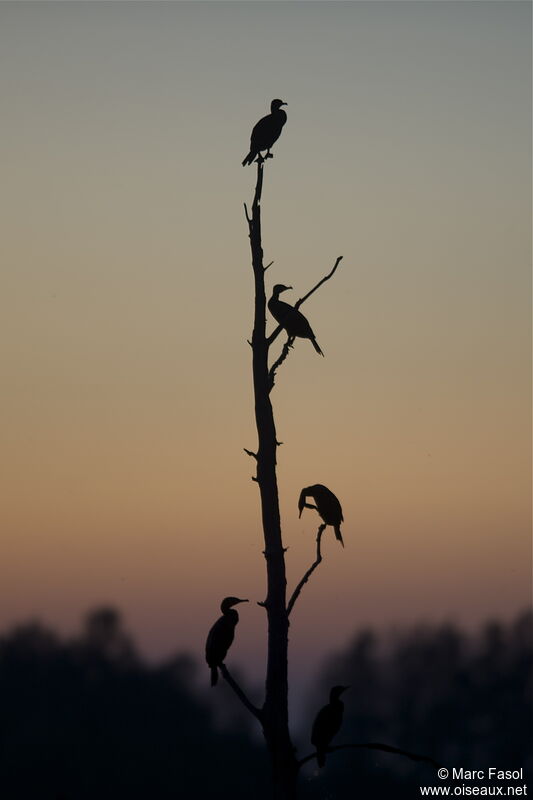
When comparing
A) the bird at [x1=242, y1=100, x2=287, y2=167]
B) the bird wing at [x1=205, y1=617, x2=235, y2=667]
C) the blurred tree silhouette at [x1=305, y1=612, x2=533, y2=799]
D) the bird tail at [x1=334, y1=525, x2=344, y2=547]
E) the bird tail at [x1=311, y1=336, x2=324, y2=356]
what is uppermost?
the bird at [x1=242, y1=100, x2=287, y2=167]

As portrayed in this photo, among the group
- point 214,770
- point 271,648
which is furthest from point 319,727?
point 214,770

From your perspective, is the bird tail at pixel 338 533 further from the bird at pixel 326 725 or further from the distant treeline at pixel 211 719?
the distant treeline at pixel 211 719

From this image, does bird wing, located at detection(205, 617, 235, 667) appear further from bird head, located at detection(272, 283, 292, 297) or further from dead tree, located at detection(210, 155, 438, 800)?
bird head, located at detection(272, 283, 292, 297)

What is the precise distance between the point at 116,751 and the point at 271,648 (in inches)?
2585

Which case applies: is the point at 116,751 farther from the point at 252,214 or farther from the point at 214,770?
the point at 252,214

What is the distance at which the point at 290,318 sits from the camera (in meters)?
19.4

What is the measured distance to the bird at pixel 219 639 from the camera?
53.8 ft

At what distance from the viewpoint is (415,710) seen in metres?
92.0

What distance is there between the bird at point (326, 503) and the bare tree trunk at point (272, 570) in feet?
10.1

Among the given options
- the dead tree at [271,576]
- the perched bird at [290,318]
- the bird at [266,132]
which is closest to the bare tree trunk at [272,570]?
the dead tree at [271,576]

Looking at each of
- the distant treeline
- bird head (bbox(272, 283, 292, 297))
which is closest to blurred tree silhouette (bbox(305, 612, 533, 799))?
the distant treeline

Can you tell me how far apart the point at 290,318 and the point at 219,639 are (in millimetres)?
4349

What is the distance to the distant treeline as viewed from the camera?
237 feet

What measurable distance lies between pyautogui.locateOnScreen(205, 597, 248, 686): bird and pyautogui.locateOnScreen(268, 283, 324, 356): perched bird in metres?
3.21
